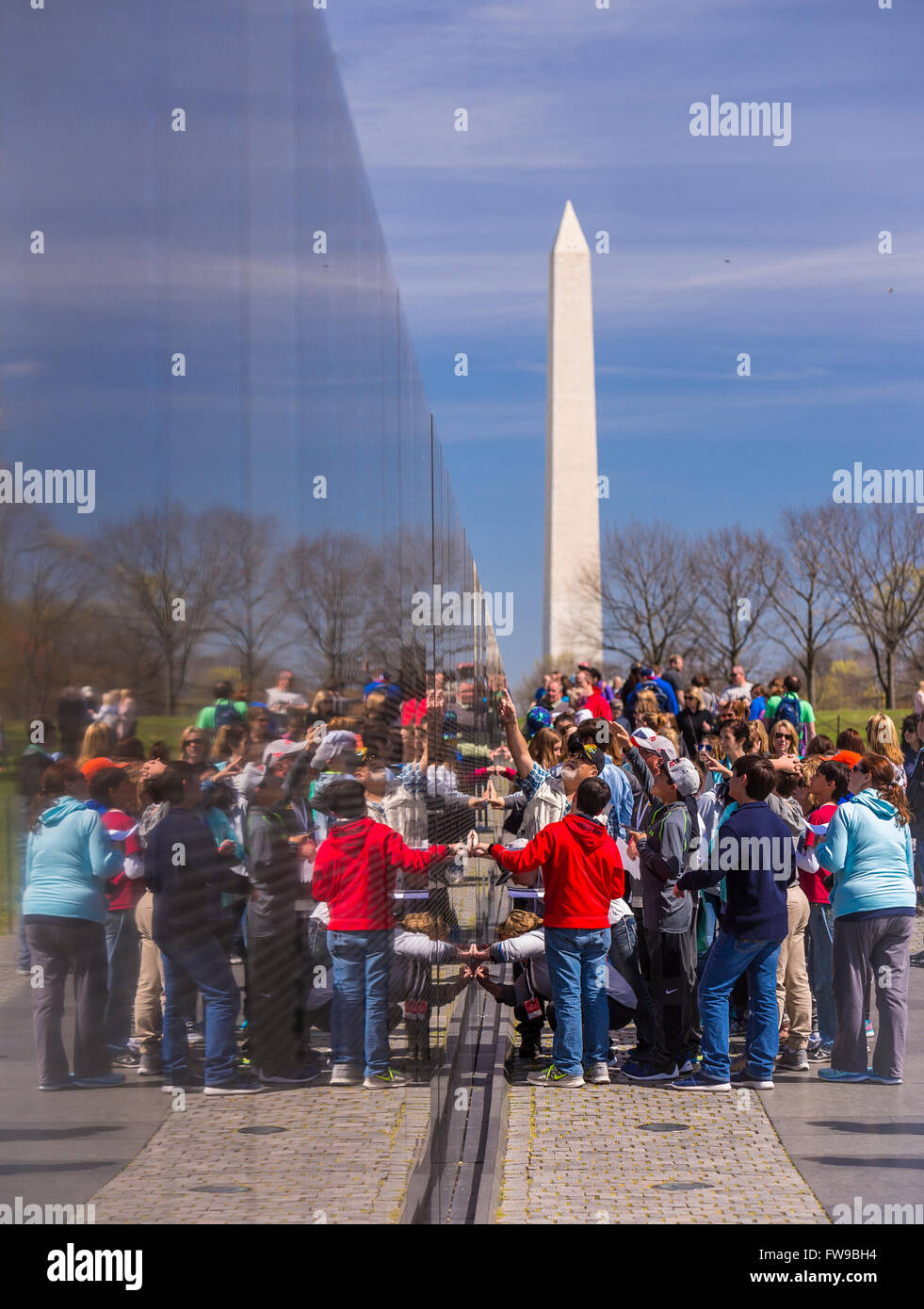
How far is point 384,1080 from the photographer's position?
9.70ft

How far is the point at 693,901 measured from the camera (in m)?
8.27

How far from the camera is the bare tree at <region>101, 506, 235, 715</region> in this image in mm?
1421

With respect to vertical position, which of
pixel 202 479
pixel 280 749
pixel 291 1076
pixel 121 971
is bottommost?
pixel 291 1076

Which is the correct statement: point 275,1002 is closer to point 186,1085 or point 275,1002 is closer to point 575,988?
point 186,1085

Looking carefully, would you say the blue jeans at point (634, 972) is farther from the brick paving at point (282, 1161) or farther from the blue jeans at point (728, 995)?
the brick paving at point (282, 1161)

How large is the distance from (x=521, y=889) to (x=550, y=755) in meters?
1.54

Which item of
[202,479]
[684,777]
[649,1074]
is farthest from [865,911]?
[202,479]

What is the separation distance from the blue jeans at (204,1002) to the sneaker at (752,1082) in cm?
636

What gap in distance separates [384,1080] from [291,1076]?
833 mm

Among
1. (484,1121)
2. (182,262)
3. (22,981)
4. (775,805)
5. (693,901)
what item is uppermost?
(182,262)

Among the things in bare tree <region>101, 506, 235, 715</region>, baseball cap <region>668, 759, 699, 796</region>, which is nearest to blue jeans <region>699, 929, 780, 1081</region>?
baseball cap <region>668, 759, 699, 796</region>

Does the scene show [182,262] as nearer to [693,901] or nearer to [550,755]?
[693,901]

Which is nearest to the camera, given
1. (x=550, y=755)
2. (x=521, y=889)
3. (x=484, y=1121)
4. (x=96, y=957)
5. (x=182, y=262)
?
(x=96, y=957)
